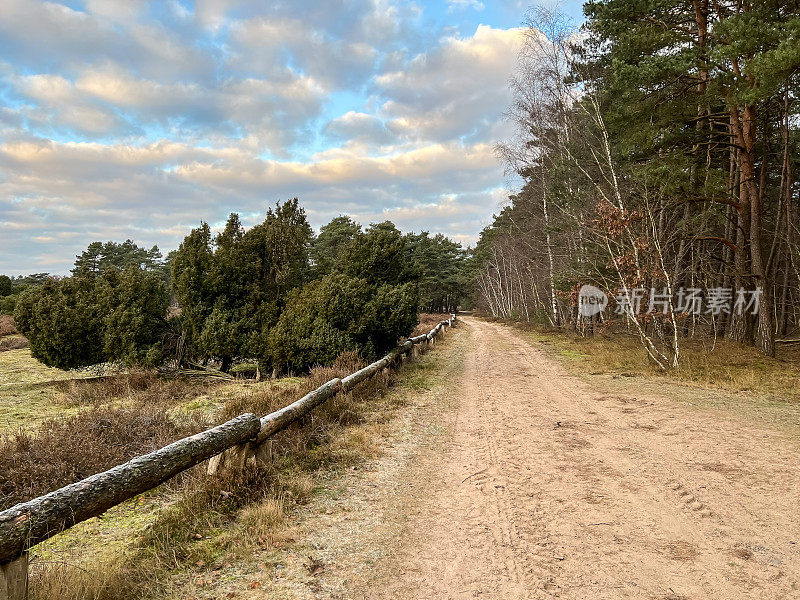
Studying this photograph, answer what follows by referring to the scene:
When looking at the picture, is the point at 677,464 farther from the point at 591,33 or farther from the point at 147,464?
the point at 591,33

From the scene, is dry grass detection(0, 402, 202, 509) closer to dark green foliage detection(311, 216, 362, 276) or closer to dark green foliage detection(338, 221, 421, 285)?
dark green foliage detection(338, 221, 421, 285)

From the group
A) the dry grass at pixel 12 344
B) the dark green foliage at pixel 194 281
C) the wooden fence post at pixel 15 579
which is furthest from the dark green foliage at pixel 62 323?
the dry grass at pixel 12 344

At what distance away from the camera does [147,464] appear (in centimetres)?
394

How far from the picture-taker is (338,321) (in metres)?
11.7

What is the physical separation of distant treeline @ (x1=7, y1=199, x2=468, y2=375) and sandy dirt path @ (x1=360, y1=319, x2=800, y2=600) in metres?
5.02

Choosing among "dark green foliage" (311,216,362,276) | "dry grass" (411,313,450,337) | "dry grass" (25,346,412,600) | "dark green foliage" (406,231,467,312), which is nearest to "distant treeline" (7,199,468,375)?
"dry grass" (25,346,412,600)

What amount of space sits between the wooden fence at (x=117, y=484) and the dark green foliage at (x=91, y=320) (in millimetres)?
7565

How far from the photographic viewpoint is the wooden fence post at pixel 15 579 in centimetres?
260

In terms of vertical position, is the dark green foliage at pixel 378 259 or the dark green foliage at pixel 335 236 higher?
the dark green foliage at pixel 335 236

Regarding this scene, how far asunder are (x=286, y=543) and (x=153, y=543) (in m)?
1.15

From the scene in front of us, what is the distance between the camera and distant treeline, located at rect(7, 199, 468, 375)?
454 inches

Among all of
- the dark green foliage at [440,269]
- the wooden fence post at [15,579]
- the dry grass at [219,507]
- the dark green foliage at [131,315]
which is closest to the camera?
the wooden fence post at [15,579]

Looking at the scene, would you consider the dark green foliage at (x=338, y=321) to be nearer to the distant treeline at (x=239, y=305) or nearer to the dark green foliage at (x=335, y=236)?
the distant treeline at (x=239, y=305)

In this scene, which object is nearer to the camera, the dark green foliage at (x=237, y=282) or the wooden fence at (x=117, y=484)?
the wooden fence at (x=117, y=484)
